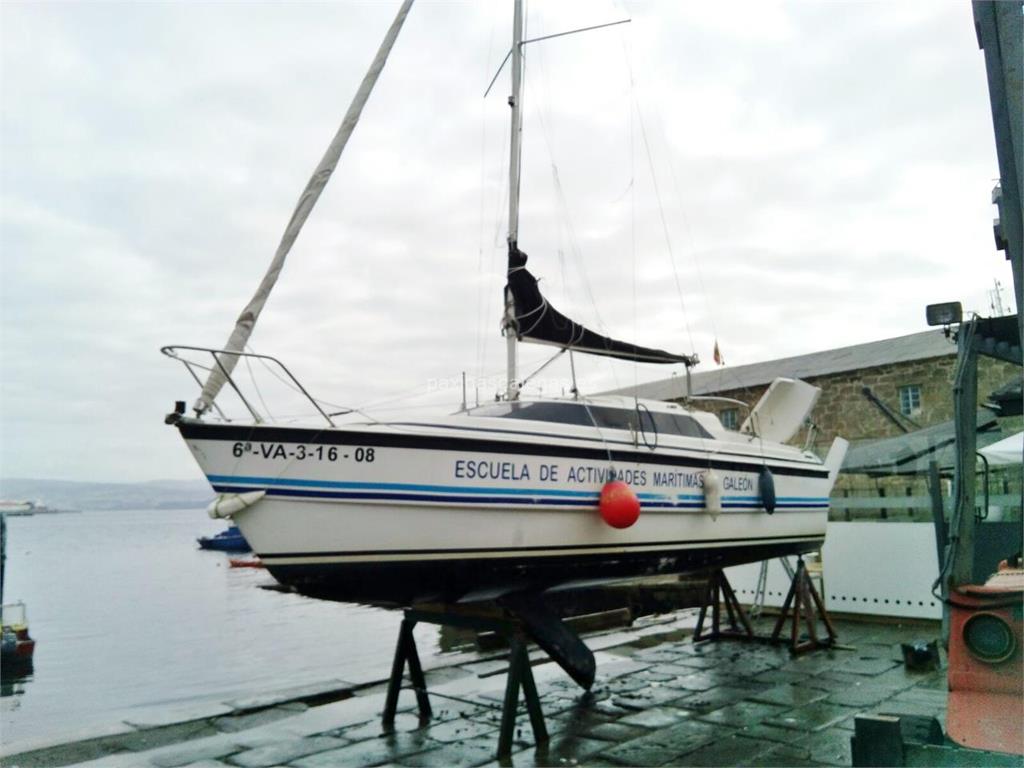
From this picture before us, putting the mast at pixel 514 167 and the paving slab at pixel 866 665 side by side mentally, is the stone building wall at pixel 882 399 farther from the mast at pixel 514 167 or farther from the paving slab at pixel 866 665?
the mast at pixel 514 167

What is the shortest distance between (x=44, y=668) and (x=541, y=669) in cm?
1254

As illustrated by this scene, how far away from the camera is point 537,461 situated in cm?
588

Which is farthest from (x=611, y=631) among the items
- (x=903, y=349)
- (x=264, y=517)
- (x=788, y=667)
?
(x=903, y=349)

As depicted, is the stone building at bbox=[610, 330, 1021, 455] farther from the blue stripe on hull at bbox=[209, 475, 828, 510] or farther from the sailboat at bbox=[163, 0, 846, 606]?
the blue stripe on hull at bbox=[209, 475, 828, 510]

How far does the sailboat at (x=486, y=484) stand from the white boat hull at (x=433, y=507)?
0.03ft

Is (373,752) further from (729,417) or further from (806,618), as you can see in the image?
(729,417)

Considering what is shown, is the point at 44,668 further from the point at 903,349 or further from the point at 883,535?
the point at 903,349

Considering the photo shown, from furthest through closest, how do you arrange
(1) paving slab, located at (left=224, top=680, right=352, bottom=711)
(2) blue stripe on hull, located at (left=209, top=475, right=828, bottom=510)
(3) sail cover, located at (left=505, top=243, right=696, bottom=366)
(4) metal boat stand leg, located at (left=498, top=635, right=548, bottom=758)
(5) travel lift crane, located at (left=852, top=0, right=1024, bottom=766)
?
(3) sail cover, located at (left=505, top=243, right=696, bottom=366) → (1) paving slab, located at (left=224, top=680, right=352, bottom=711) → (4) metal boat stand leg, located at (left=498, top=635, right=548, bottom=758) → (2) blue stripe on hull, located at (left=209, top=475, right=828, bottom=510) → (5) travel lift crane, located at (left=852, top=0, right=1024, bottom=766)

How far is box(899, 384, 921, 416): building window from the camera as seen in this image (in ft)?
65.1

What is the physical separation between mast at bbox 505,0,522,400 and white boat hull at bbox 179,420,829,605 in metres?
1.46

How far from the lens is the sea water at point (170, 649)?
11.2m

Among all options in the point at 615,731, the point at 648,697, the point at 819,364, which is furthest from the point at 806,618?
the point at 819,364

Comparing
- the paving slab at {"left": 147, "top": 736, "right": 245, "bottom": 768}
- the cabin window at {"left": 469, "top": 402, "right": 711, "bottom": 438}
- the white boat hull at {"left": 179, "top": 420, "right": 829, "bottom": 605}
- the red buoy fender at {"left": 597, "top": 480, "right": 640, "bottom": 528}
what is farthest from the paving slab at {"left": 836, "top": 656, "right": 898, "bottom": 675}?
the paving slab at {"left": 147, "top": 736, "right": 245, "bottom": 768}

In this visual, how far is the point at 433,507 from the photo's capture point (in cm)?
540
